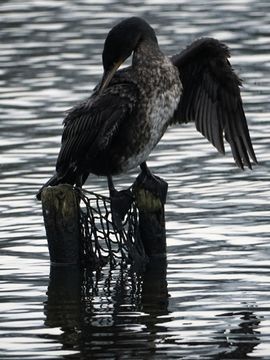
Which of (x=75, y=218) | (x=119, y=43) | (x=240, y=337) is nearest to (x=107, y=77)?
(x=119, y=43)

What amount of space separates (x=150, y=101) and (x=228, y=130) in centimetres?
115

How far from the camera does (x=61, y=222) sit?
9852 millimetres

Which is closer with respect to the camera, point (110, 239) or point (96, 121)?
point (96, 121)

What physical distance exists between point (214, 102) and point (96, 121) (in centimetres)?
125

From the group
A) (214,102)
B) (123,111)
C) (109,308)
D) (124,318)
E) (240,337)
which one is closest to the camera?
(240,337)

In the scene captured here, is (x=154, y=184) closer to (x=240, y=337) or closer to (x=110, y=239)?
(x=110, y=239)

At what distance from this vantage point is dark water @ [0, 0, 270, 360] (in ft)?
26.9

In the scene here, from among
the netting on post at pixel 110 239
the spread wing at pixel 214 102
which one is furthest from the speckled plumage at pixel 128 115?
the spread wing at pixel 214 102

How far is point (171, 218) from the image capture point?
11.2m

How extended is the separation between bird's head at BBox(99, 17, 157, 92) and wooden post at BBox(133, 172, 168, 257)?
2.33 feet

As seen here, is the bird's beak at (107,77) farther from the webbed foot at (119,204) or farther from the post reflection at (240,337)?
the post reflection at (240,337)

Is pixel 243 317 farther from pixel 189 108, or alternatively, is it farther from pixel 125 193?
pixel 189 108

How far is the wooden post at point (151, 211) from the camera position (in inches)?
390

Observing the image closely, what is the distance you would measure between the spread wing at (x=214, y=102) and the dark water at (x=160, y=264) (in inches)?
25.8
